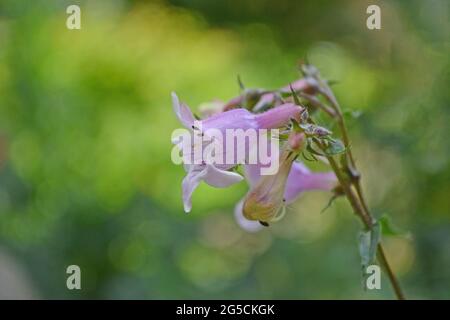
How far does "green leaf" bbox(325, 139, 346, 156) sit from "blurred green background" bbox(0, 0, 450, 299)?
69 cm

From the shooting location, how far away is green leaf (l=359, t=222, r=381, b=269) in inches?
30.9

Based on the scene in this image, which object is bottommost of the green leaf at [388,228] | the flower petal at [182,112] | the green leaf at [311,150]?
the green leaf at [388,228]

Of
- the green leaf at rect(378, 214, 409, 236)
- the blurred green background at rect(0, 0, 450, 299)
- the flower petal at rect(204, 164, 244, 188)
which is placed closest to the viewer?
the flower petal at rect(204, 164, 244, 188)

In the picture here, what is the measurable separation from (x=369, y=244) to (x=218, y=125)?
207mm

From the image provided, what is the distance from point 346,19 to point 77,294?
1283 mm

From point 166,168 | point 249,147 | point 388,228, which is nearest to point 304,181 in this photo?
point 388,228

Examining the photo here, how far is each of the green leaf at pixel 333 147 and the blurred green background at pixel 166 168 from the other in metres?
0.69

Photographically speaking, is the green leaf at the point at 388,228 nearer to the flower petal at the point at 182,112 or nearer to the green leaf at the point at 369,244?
the green leaf at the point at 369,244

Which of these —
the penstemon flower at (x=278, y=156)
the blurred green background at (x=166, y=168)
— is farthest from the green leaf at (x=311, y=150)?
the blurred green background at (x=166, y=168)

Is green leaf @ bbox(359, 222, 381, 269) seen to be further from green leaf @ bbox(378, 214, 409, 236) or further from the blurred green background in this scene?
the blurred green background

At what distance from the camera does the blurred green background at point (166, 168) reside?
1509 millimetres

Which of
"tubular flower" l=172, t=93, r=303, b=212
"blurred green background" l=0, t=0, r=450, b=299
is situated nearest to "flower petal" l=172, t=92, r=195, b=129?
"tubular flower" l=172, t=93, r=303, b=212

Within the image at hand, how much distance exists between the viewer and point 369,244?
2.63ft

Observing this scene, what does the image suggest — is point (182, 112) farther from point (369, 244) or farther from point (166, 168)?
point (166, 168)
